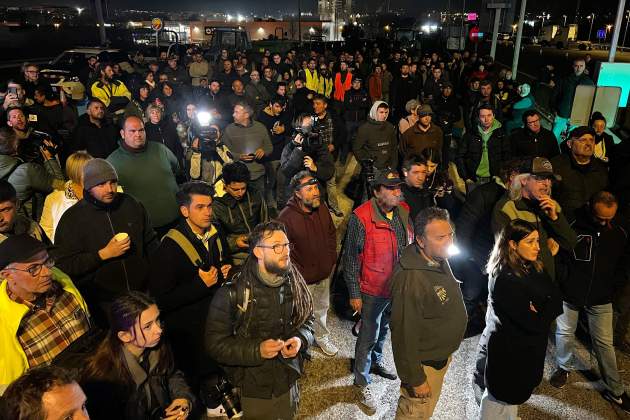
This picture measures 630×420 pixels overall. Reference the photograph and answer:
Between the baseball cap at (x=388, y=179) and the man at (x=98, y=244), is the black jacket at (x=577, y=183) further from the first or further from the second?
the man at (x=98, y=244)

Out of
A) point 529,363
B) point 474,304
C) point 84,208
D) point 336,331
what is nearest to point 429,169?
point 474,304

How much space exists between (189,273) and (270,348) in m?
0.98

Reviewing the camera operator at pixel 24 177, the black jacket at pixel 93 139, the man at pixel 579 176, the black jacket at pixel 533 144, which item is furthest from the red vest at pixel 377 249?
the black jacket at pixel 93 139

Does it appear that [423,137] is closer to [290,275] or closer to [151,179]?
[151,179]

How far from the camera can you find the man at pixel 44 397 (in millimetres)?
1719

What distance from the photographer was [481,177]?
6766mm

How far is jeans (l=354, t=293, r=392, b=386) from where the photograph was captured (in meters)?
4.09

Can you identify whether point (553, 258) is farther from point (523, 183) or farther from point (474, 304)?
point (474, 304)

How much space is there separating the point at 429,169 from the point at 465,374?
2.10m

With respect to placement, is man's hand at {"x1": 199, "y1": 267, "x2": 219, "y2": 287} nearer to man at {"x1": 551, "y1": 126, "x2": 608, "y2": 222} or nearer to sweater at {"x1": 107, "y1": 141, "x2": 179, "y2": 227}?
sweater at {"x1": 107, "y1": 141, "x2": 179, "y2": 227}

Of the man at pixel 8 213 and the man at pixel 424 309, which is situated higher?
the man at pixel 8 213

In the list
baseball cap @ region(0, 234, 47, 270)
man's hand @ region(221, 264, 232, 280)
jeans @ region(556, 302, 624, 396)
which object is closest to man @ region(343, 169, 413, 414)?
man's hand @ region(221, 264, 232, 280)

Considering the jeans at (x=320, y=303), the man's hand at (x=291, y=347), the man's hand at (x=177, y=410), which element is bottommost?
the jeans at (x=320, y=303)

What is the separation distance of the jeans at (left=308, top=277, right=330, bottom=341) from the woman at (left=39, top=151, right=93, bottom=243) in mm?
2314
